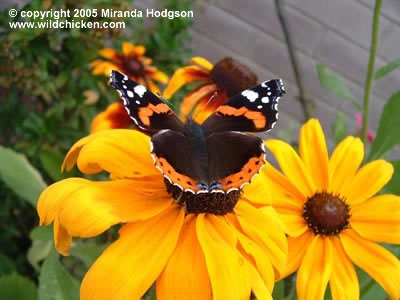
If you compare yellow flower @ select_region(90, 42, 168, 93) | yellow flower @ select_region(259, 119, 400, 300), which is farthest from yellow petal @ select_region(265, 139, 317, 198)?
yellow flower @ select_region(90, 42, 168, 93)

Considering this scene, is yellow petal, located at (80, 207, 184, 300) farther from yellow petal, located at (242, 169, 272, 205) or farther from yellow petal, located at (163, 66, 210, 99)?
yellow petal, located at (163, 66, 210, 99)

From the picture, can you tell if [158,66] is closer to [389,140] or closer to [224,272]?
[389,140]

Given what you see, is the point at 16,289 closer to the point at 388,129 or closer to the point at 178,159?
the point at 178,159

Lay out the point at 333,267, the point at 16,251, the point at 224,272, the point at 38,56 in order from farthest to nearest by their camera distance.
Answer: the point at 16,251 < the point at 38,56 < the point at 333,267 < the point at 224,272

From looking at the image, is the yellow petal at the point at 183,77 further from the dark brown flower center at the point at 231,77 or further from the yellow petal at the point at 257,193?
the yellow petal at the point at 257,193

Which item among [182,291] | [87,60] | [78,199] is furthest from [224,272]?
[87,60]

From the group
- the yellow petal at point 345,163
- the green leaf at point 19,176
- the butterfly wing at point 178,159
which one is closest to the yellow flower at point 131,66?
the green leaf at point 19,176

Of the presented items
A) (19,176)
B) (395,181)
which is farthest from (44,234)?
(395,181)
